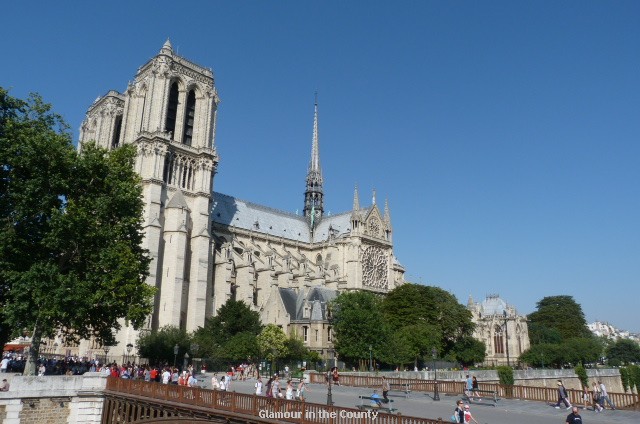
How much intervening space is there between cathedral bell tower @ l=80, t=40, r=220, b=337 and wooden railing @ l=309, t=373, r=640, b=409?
859 inches

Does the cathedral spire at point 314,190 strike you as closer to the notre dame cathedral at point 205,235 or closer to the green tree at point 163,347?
the notre dame cathedral at point 205,235

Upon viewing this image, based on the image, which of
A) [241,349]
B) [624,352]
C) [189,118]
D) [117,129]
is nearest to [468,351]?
[241,349]

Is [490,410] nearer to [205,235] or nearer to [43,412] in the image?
[43,412]

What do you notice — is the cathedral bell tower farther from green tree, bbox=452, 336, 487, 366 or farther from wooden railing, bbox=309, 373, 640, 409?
green tree, bbox=452, 336, 487, 366

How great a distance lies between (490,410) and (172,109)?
5068 cm

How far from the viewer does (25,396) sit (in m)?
24.4

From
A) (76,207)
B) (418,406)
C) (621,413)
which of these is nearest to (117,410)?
(76,207)

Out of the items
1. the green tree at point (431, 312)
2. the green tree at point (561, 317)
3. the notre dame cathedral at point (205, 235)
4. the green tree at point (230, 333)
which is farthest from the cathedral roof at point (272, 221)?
the green tree at point (561, 317)

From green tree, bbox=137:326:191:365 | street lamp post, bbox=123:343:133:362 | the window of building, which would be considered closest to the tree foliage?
green tree, bbox=137:326:191:365

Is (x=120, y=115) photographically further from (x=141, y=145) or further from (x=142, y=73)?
(x=141, y=145)

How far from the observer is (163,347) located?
45312mm

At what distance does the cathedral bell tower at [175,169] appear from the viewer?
177 feet

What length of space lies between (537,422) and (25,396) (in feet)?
72.4

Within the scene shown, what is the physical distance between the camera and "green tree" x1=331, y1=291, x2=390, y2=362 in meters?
51.3
